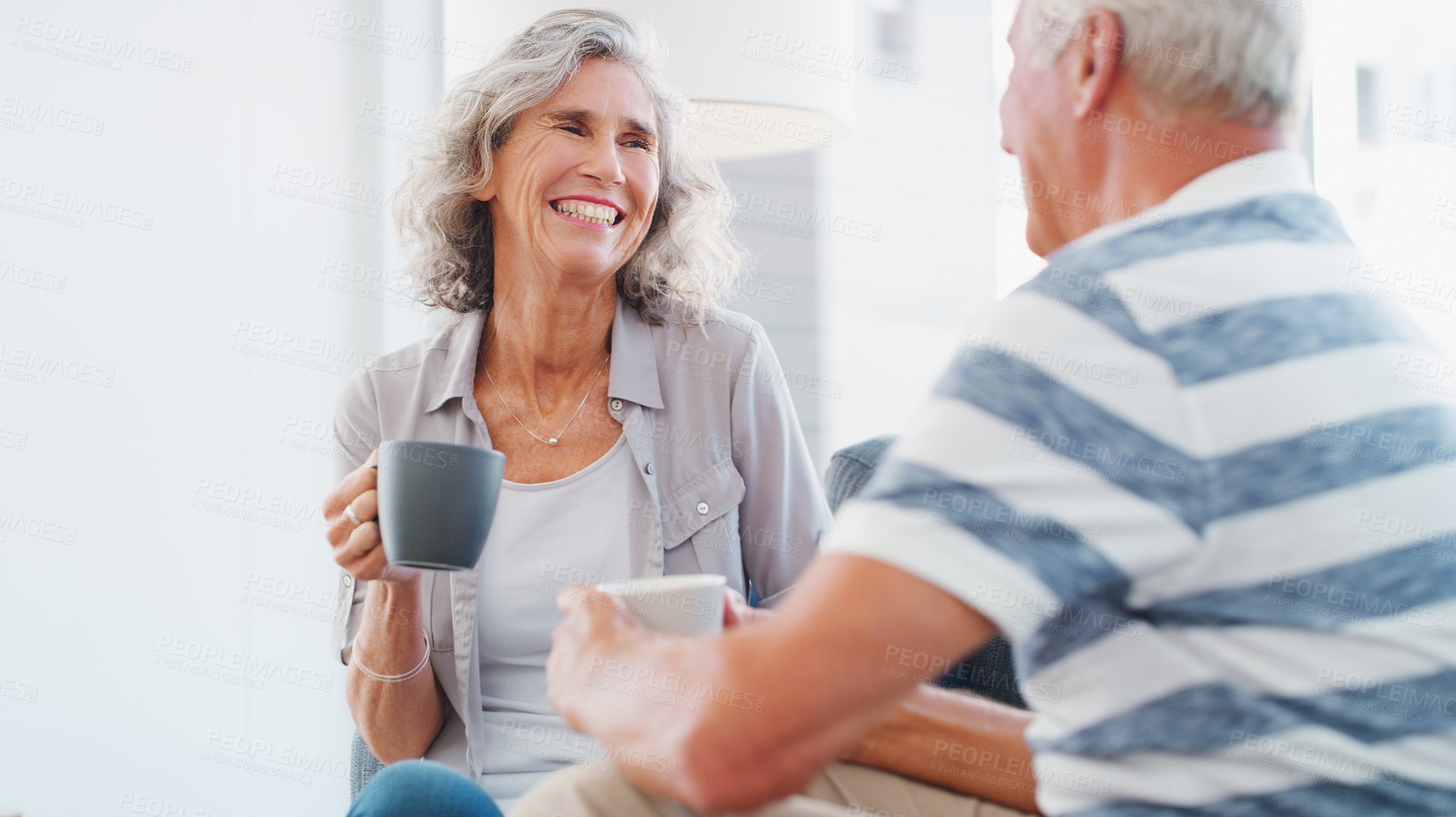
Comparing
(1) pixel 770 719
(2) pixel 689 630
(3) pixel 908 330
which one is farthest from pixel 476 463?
(3) pixel 908 330

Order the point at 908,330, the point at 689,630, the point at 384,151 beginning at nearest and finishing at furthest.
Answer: the point at 689,630 → the point at 908,330 → the point at 384,151

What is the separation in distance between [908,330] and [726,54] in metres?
0.86

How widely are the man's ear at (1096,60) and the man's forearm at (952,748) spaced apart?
58 centimetres

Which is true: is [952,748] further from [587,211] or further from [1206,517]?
[587,211]

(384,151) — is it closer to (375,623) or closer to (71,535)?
(71,535)

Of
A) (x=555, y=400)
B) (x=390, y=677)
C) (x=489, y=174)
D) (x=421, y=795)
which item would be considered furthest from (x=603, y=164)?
(x=421, y=795)

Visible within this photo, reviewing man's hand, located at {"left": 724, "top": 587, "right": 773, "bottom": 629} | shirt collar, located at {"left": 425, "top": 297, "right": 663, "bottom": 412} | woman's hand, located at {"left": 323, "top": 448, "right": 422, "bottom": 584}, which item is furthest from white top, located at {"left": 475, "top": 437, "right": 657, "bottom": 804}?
man's hand, located at {"left": 724, "top": 587, "right": 773, "bottom": 629}

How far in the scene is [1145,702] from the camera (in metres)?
0.65

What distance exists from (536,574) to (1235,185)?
1.08m

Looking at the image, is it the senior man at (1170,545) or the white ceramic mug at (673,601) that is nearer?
the senior man at (1170,545)

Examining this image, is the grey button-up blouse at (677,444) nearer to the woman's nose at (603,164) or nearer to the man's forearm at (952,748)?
the woman's nose at (603,164)

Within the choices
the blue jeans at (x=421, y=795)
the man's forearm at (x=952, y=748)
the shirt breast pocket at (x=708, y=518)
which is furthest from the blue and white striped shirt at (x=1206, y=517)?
the shirt breast pocket at (x=708, y=518)

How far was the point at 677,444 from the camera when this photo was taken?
1615 millimetres

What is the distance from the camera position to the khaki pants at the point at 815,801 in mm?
873
